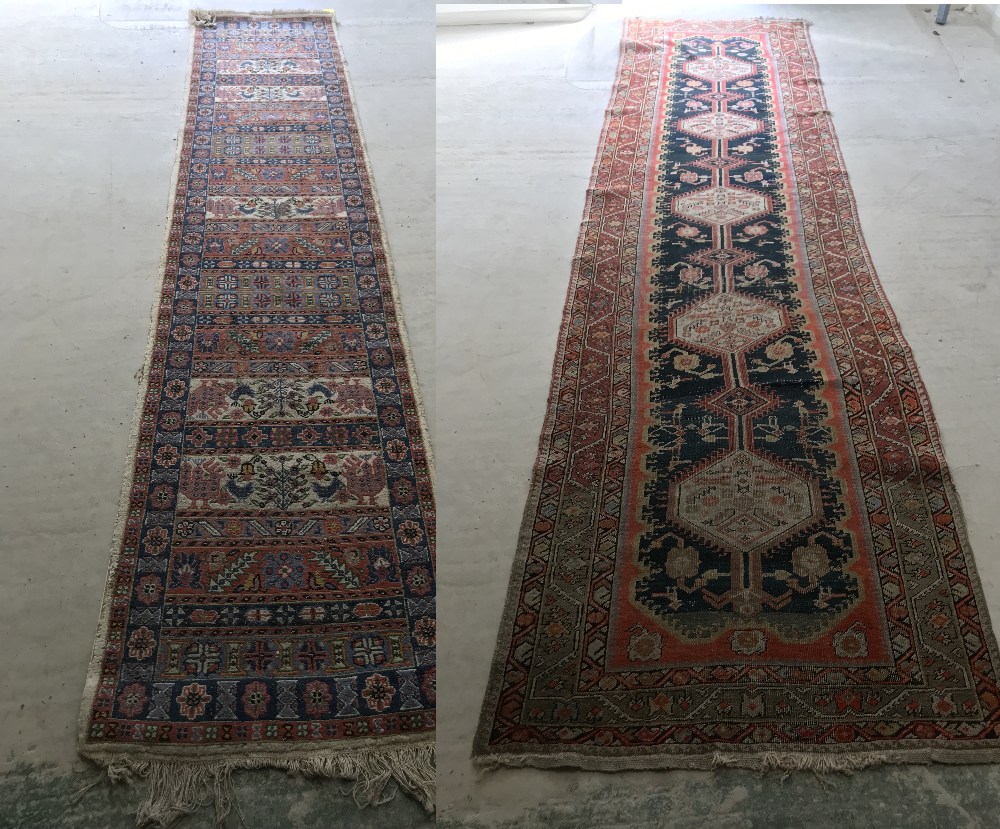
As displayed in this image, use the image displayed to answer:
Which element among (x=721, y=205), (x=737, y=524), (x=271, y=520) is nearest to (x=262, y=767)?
(x=271, y=520)

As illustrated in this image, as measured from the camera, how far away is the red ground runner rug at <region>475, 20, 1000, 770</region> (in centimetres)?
195

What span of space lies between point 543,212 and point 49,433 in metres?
1.64

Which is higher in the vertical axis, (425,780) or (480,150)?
(480,150)

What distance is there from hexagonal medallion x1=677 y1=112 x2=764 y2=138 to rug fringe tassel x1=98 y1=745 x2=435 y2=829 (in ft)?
8.63

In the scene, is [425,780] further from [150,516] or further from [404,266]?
[404,266]

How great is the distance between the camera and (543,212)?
3316 millimetres

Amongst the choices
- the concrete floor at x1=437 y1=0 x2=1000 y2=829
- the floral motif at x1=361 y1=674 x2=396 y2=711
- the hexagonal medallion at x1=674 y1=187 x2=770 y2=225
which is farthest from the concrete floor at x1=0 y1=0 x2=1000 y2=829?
the hexagonal medallion at x1=674 y1=187 x2=770 y2=225

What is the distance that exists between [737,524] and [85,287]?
6.16 feet

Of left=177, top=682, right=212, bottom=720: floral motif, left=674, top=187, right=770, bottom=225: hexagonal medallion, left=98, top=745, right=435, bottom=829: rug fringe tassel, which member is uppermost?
left=674, top=187, right=770, bottom=225: hexagonal medallion

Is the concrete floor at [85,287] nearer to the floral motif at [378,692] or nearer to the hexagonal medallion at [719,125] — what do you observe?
the floral motif at [378,692]

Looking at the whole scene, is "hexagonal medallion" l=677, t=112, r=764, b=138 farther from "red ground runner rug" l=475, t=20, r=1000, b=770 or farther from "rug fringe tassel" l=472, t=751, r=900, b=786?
"rug fringe tassel" l=472, t=751, r=900, b=786

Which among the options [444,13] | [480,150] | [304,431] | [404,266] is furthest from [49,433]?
[444,13]

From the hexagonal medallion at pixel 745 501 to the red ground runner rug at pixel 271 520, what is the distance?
2.00 feet

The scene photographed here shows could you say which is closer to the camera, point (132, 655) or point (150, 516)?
point (132, 655)
